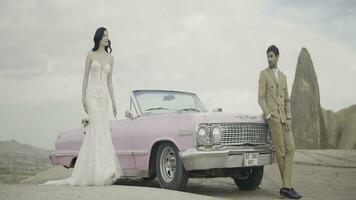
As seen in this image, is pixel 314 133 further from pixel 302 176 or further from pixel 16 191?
pixel 16 191

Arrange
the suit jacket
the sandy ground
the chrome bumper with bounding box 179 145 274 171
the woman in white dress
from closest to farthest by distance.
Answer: the sandy ground < the chrome bumper with bounding box 179 145 274 171 < the suit jacket < the woman in white dress

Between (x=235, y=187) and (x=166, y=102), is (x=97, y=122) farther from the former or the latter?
(x=235, y=187)

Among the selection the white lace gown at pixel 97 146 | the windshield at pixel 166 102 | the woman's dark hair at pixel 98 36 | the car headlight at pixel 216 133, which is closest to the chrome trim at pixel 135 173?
the white lace gown at pixel 97 146

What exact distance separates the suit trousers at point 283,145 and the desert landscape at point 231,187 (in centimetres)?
50

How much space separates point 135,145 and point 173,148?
963 millimetres

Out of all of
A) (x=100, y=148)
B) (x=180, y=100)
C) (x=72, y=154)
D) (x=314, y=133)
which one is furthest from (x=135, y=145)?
(x=314, y=133)

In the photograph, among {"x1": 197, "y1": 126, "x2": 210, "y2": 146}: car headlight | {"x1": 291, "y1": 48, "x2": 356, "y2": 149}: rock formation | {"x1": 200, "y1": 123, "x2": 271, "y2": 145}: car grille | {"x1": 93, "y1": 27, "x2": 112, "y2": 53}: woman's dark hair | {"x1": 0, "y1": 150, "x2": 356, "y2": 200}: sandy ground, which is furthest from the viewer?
{"x1": 291, "y1": 48, "x2": 356, "y2": 149}: rock formation

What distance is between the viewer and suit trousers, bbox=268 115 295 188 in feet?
28.0

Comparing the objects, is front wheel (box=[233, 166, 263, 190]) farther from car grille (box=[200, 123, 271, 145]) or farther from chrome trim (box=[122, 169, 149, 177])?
chrome trim (box=[122, 169, 149, 177])

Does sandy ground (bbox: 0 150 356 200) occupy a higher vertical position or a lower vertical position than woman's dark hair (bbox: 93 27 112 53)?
lower

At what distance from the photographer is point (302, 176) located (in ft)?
41.1

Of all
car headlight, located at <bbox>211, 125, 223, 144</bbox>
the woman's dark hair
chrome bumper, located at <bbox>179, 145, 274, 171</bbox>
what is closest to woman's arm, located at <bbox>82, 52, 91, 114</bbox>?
the woman's dark hair

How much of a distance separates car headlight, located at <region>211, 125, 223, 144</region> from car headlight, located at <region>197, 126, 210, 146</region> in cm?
10

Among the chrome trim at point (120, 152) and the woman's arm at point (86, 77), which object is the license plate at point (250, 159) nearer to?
the chrome trim at point (120, 152)
